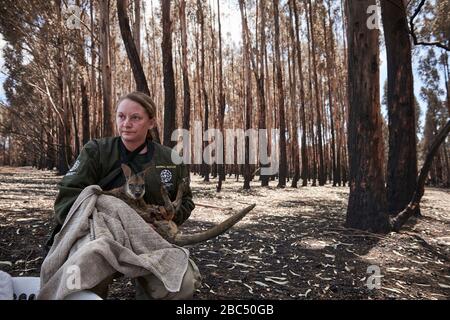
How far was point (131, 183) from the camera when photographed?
158cm

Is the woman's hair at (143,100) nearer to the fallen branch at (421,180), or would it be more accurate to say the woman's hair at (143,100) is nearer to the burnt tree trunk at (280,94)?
the fallen branch at (421,180)

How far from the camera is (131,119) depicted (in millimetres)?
1760

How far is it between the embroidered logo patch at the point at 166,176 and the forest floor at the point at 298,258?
3.29 ft

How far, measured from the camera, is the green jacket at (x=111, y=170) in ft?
5.25

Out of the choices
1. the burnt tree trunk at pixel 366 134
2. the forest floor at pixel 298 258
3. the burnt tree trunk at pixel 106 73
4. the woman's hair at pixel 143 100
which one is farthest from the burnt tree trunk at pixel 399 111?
the burnt tree trunk at pixel 106 73

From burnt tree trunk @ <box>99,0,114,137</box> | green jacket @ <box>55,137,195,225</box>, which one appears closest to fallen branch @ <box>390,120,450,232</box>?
green jacket @ <box>55,137,195,225</box>

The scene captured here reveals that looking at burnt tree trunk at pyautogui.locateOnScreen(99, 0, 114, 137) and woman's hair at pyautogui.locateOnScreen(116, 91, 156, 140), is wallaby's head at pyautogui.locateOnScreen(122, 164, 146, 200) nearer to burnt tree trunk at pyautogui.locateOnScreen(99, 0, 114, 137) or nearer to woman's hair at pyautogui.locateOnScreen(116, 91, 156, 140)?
woman's hair at pyautogui.locateOnScreen(116, 91, 156, 140)

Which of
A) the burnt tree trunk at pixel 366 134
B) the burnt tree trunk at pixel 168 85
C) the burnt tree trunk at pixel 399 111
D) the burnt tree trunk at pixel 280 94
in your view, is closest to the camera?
the burnt tree trunk at pixel 366 134

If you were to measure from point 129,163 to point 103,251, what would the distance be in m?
0.62

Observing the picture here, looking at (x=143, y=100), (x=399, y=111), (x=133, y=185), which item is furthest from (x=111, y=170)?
(x=399, y=111)
